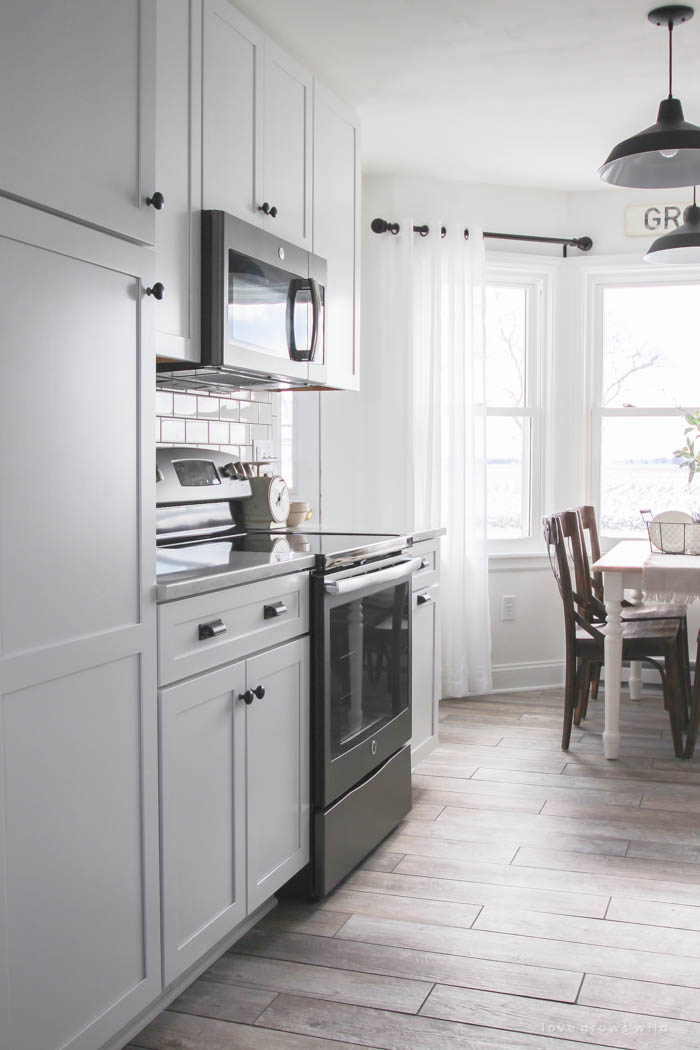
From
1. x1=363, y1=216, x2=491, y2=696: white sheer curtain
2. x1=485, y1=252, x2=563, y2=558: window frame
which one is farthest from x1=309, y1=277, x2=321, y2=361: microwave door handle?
x1=485, y1=252, x2=563, y2=558: window frame

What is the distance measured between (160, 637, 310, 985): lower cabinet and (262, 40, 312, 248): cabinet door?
142 cm

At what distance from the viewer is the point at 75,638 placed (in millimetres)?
1636

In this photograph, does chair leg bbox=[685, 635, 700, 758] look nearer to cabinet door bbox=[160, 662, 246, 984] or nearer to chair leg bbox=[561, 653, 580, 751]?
chair leg bbox=[561, 653, 580, 751]

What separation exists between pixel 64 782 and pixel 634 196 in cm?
442

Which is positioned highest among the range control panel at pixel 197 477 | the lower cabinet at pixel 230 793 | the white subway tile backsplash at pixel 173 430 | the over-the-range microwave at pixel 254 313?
the over-the-range microwave at pixel 254 313

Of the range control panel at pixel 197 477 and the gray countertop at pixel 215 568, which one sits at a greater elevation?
the range control panel at pixel 197 477

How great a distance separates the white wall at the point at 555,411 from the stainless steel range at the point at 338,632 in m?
1.40

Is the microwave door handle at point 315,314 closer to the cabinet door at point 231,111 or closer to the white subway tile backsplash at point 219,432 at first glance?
the cabinet door at point 231,111

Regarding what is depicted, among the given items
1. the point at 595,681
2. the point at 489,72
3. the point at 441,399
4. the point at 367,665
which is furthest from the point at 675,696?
the point at 489,72

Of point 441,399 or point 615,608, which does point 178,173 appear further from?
point 441,399

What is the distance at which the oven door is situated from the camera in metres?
2.55

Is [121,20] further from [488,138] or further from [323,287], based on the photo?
[488,138]

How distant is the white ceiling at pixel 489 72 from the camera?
296 cm

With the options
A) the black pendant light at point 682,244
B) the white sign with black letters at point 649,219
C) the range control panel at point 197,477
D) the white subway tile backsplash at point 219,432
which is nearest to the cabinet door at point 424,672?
the range control panel at point 197,477
